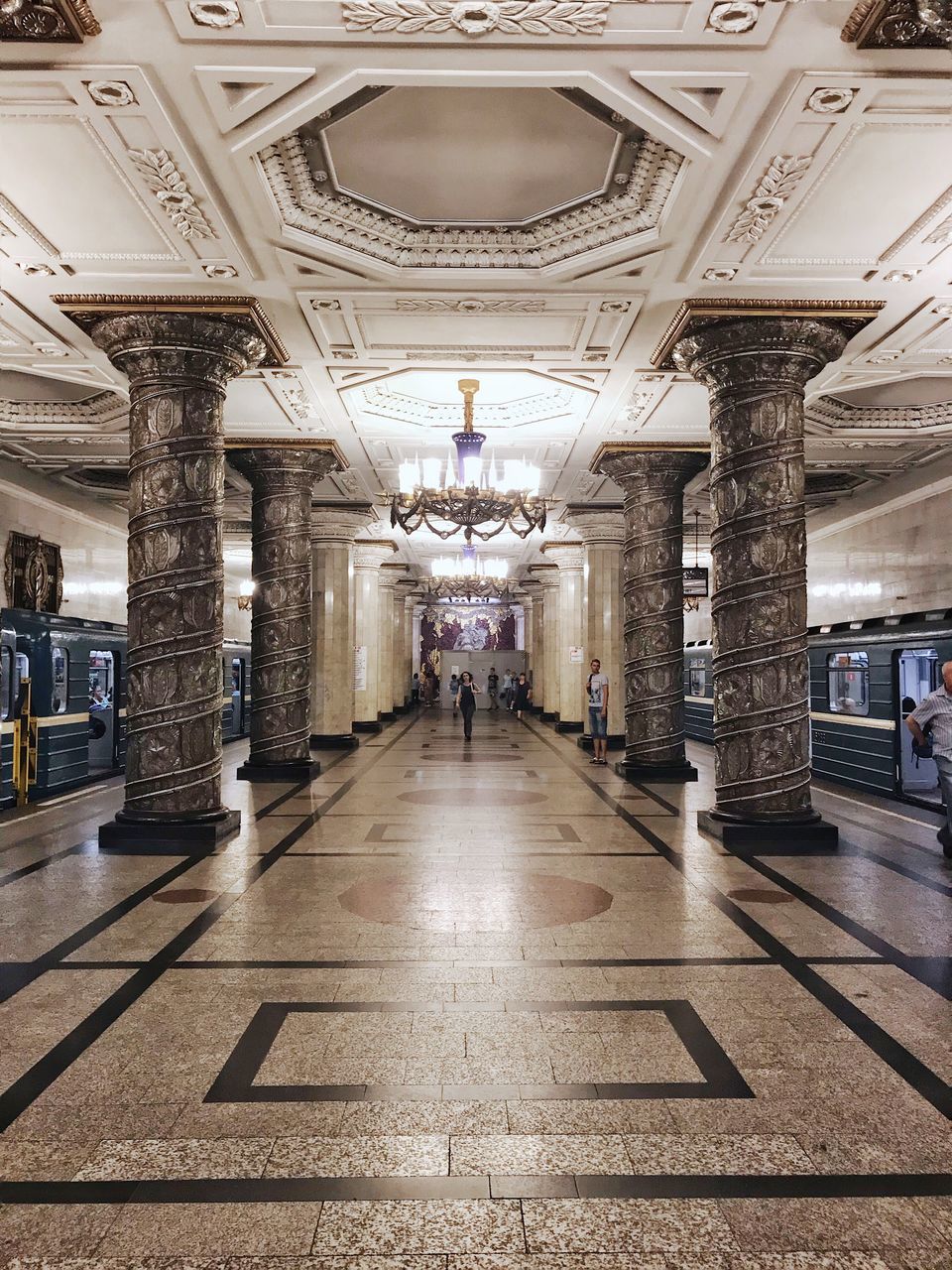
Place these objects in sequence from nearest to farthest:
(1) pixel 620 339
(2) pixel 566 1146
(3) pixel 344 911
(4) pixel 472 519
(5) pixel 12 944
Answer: (2) pixel 566 1146, (5) pixel 12 944, (3) pixel 344 911, (1) pixel 620 339, (4) pixel 472 519

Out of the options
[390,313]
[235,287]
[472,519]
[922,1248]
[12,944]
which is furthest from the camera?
[472,519]

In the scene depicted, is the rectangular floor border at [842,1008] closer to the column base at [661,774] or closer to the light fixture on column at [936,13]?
the light fixture on column at [936,13]

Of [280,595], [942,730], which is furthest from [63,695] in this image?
[942,730]

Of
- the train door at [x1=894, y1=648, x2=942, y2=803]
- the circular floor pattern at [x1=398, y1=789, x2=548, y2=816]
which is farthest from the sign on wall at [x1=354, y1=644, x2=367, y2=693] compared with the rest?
the train door at [x1=894, y1=648, x2=942, y2=803]

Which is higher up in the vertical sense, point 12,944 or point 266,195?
point 266,195

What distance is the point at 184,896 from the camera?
5.27 meters

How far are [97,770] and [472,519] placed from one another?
6.70m

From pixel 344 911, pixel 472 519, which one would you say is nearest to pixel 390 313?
pixel 472 519

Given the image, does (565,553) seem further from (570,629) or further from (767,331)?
(767,331)

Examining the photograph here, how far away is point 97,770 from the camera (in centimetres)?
1197

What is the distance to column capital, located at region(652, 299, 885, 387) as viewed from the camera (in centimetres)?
643

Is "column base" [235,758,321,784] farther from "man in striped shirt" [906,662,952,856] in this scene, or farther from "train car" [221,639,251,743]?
"man in striped shirt" [906,662,952,856]

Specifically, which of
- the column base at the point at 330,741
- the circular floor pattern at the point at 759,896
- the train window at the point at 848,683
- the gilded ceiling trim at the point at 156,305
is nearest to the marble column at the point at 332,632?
the column base at the point at 330,741

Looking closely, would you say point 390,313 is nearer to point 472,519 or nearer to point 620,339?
point 620,339
